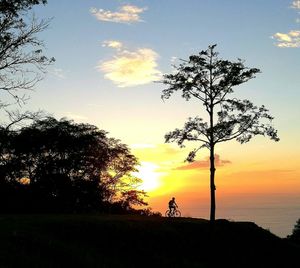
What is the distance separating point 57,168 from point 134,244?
113 ft

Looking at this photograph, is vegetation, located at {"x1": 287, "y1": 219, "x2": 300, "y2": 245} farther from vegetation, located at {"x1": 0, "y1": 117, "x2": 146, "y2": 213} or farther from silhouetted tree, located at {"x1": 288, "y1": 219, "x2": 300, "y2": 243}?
vegetation, located at {"x1": 0, "y1": 117, "x2": 146, "y2": 213}

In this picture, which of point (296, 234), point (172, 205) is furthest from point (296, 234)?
point (172, 205)

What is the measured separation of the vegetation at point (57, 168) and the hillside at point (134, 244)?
80.3ft

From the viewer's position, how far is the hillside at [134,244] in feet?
76.5

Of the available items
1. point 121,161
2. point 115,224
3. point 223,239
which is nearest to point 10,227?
point 115,224

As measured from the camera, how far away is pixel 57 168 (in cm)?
6359

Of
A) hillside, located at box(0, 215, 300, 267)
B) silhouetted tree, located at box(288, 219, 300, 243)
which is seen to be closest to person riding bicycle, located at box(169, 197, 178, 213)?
hillside, located at box(0, 215, 300, 267)

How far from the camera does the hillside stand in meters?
23.3

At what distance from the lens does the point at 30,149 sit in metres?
63.6

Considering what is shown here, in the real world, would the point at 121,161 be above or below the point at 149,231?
above

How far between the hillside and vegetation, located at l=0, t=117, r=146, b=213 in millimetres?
24461

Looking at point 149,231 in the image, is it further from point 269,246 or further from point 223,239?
point 269,246

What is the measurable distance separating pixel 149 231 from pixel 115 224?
8.71ft

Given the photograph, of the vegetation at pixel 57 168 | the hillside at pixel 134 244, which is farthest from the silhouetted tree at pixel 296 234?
the hillside at pixel 134 244
